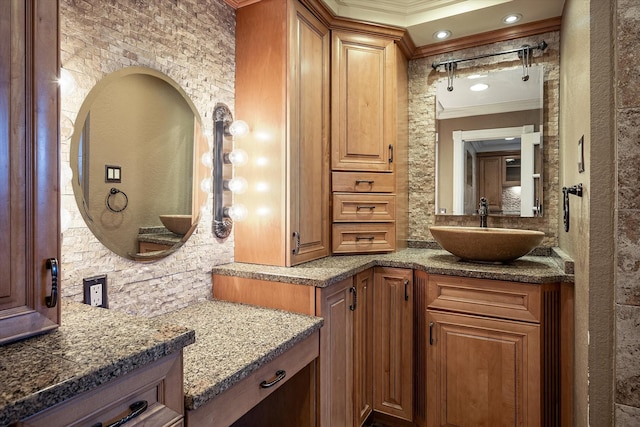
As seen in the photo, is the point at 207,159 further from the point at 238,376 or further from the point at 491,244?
the point at 491,244

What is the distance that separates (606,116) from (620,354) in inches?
31.5

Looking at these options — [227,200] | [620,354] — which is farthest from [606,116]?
[227,200]

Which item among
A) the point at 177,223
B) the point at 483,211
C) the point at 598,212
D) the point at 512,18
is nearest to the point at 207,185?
the point at 177,223

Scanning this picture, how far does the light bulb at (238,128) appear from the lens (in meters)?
1.87

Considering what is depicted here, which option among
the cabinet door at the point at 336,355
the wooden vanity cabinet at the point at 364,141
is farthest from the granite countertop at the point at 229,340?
the wooden vanity cabinet at the point at 364,141

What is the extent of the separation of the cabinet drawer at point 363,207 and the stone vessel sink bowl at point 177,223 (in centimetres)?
90

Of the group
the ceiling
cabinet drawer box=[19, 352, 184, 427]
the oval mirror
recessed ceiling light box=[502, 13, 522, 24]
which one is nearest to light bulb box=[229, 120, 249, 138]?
the oval mirror

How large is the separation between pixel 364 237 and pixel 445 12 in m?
1.49

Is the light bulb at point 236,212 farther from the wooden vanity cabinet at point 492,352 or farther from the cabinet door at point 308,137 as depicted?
the wooden vanity cabinet at point 492,352

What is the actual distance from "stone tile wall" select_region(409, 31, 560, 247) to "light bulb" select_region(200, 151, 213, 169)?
59.6 inches

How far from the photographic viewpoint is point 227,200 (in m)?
1.92

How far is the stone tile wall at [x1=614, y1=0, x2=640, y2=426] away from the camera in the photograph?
1.16 meters

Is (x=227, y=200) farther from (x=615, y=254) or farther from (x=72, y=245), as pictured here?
(x=615, y=254)

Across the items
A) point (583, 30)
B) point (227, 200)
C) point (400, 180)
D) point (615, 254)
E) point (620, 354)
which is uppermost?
point (583, 30)
